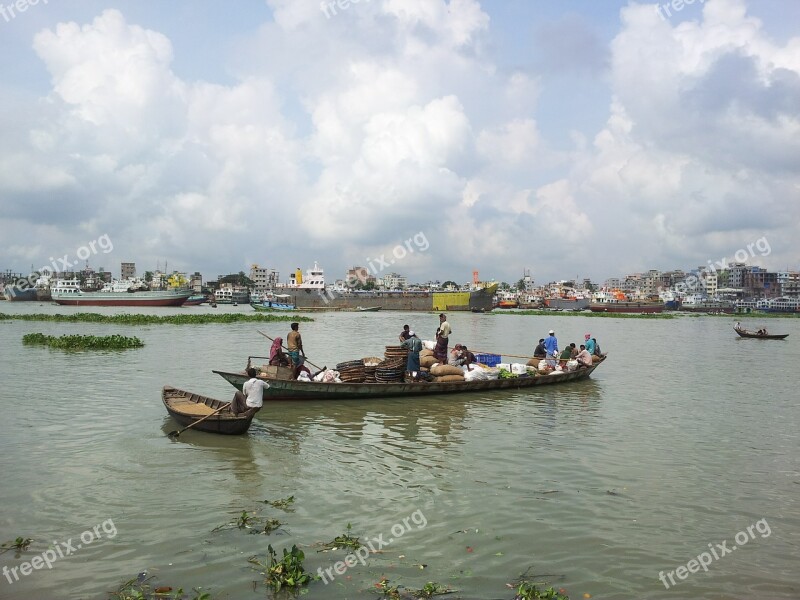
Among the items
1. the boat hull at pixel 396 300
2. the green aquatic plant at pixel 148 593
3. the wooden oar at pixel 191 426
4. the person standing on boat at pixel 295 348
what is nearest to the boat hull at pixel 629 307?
the boat hull at pixel 396 300

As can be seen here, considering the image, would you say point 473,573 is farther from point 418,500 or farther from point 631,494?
point 631,494

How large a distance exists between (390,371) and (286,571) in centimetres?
941

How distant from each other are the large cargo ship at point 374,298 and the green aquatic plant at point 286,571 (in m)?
81.9

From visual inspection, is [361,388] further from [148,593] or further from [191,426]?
[148,593]

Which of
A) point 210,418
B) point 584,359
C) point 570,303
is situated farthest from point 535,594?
point 570,303

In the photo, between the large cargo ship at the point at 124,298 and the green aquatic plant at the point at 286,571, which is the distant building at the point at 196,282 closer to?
the large cargo ship at the point at 124,298

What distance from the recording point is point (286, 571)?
5422 mm

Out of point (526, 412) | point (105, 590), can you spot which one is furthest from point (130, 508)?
point (526, 412)

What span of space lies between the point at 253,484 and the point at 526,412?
25.3 feet

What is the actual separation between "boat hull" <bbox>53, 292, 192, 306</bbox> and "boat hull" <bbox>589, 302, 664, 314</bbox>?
240 feet

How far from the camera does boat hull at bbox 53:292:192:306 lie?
84312 mm

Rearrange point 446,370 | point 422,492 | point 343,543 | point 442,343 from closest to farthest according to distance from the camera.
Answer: point 343,543
point 422,492
point 446,370
point 442,343

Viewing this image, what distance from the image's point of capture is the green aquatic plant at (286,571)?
5.30 metres

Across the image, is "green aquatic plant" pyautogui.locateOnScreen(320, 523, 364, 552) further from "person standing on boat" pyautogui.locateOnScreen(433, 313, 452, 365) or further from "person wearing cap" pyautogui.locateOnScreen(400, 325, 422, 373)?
"person standing on boat" pyautogui.locateOnScreen(433, 313, 452, 365)
